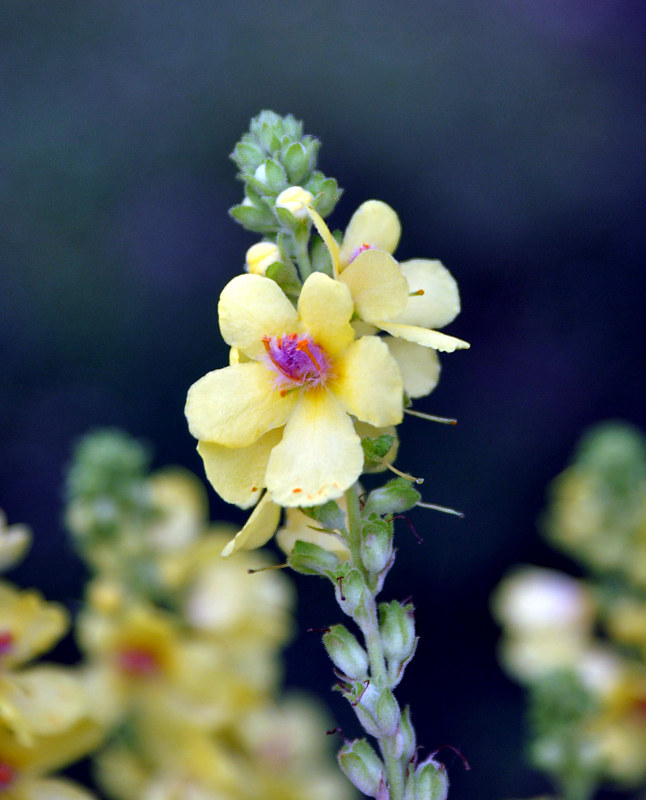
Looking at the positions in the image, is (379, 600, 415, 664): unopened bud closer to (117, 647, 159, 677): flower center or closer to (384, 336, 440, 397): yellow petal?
(384, 336, 440, 397): yellow petal

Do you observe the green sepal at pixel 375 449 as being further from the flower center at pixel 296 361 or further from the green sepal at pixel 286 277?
the green sepal at pixel 286 277

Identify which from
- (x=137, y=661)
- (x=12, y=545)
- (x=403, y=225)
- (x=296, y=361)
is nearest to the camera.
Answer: (x=296, y=361)

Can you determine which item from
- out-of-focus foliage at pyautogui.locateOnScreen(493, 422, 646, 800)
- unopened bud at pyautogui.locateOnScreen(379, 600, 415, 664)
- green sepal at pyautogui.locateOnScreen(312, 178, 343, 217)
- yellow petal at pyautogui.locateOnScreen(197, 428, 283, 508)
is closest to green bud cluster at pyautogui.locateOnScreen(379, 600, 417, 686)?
unopened bud at pyautogui.locateOnScreen(379, 600, 415, 664)

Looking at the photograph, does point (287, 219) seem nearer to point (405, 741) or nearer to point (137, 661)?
point (405, 741)

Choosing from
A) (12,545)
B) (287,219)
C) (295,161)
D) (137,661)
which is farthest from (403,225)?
(287,219)

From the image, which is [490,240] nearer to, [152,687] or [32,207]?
[32,207]

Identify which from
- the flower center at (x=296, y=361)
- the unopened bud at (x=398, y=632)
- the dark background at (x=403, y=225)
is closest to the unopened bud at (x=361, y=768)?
the unopened bud at (x=398, y=632)
